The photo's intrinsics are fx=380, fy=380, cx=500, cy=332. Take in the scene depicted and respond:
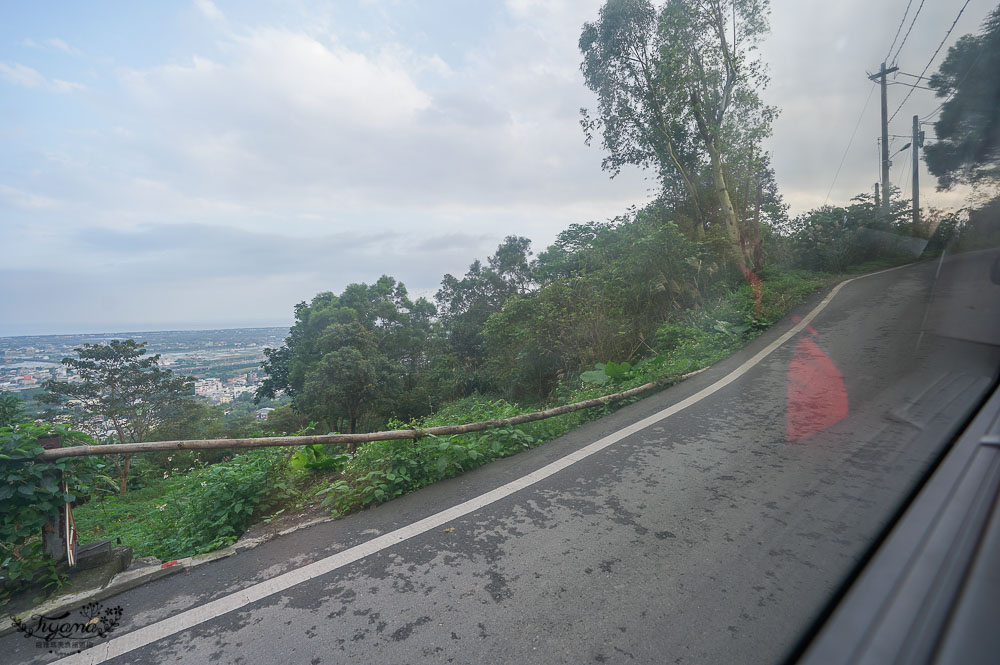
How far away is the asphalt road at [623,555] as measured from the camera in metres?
1.53

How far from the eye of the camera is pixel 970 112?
2.26 m

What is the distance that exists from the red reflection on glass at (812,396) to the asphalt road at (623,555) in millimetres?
79

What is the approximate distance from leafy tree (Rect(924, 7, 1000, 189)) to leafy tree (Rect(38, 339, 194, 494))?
77.6 feet

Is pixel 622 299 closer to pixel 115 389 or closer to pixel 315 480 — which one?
pixel 315 480

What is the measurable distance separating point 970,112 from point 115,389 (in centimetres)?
2591

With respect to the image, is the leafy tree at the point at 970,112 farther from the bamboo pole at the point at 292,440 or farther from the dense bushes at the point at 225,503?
the dense bushes at the point at 225,503

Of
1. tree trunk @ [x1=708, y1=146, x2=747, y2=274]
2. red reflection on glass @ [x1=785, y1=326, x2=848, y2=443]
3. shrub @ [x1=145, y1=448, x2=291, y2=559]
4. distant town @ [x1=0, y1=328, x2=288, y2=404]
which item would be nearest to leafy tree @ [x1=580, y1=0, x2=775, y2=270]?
tree trunk @ [x1=708, y1=146, x2=747, y2=274]

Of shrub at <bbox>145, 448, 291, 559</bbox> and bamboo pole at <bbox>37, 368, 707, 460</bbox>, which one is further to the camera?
shrub at <bbox>145, 448, 291, 559</bbox>

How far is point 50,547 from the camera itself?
214cm

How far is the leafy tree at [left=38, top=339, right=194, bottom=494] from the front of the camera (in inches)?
653

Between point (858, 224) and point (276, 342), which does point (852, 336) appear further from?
point (276, 342)

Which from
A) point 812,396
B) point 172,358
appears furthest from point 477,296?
point 812,396

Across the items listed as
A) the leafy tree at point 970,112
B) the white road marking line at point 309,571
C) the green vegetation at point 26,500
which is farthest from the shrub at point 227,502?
the leafy tree at point 970,112

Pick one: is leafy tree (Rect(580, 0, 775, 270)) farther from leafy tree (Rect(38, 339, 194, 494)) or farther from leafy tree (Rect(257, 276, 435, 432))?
leafy tree (Rect(38, 339, 194, 494))
